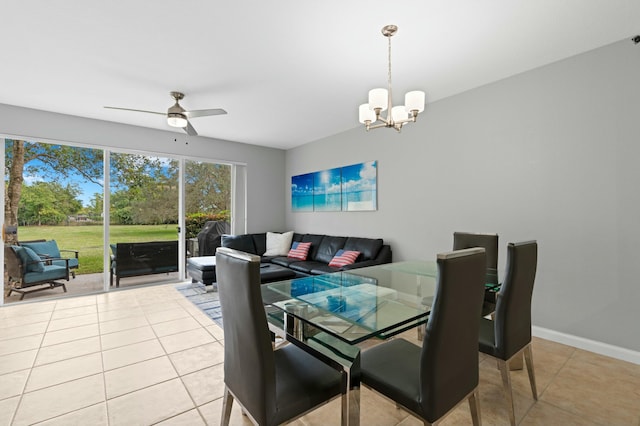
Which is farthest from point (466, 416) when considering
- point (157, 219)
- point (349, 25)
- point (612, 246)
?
point (157, 219)

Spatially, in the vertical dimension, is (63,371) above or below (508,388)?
below

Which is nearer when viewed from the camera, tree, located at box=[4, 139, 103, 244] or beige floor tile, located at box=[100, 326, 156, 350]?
beige floor tile, located at box=[100, 326, 156, 350]

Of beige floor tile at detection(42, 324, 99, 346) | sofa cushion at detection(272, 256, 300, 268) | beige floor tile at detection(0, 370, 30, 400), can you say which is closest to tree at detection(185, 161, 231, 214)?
sofa cushion at detection(272, 256, 300, 268)

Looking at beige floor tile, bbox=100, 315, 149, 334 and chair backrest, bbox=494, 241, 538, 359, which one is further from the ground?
chair backrest, bbox=494, 241, 538, 359

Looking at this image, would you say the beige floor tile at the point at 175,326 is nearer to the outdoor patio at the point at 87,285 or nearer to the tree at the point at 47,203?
the outdoor patio at the point at 87,285

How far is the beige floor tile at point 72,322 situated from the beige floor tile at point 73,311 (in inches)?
4.5

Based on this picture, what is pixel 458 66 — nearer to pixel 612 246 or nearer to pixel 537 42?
pixel 537 42

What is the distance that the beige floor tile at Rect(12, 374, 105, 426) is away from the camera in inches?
70.0

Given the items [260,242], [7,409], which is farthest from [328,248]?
[7,409]

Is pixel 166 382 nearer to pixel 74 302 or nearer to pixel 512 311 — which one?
pixel 512 311

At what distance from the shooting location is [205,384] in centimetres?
211

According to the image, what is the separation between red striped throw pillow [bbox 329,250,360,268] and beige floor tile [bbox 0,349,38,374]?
3.17m

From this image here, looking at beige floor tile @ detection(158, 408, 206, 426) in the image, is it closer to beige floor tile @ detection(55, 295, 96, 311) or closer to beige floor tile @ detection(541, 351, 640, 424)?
beige floor tile @ detection(541, 351, 640, 424)

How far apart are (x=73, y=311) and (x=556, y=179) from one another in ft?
18.2
